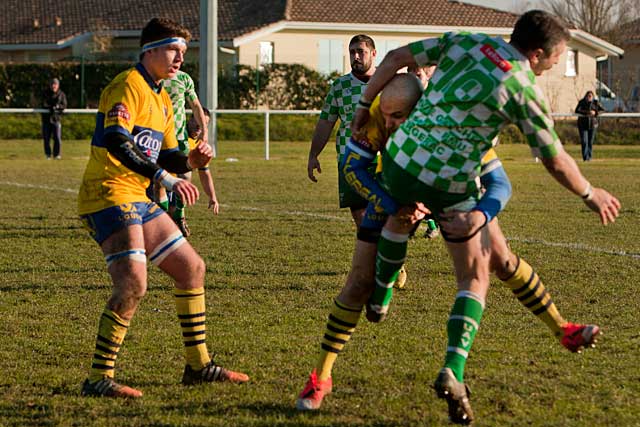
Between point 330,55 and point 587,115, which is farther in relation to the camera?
point 330,55

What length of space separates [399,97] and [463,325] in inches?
44.8

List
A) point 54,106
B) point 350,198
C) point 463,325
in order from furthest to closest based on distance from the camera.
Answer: point 54,106 → point 350,198 → point 463,325

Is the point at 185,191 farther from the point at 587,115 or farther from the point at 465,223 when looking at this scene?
the point at 587,115

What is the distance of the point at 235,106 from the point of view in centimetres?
4019

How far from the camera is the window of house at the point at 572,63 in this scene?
180 feet

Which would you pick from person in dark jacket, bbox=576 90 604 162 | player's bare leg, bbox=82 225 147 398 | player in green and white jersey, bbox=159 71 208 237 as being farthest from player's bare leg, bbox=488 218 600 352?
person in dark jacket, bbox=576 90 604 162

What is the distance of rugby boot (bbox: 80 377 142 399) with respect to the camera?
559cm

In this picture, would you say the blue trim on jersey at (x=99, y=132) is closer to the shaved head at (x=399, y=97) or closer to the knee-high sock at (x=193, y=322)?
the knee-high sock at (x=193, y=322)

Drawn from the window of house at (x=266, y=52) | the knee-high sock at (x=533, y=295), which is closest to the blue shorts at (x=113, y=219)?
the knee-high sock at (x=533, y=295)

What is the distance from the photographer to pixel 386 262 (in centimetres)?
537

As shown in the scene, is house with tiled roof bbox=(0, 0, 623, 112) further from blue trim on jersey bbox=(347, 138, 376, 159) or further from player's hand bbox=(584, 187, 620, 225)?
player's hand bbox=(584, 187, 620, 225)

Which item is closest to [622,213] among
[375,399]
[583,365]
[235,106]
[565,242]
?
[565,242]

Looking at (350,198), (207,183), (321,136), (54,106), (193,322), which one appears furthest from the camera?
(54,106)

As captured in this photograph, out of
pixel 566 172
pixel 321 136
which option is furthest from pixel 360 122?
pixel 321 136
